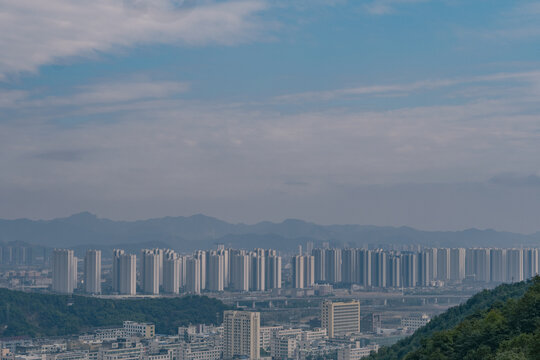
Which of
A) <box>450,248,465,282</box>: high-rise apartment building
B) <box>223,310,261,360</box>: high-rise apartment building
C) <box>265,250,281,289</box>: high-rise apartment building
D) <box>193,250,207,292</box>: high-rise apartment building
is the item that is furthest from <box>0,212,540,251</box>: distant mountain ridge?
<box>223,310,261,360</box>: high-rise apartment building

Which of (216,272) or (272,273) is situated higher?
(216,272)

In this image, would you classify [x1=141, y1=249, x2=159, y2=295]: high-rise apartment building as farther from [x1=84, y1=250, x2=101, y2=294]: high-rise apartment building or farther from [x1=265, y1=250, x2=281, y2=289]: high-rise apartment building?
[x1=265, y1=250, x2=281, y2=289]: high-rise apartment building

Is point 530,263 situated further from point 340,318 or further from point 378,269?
point 340,318

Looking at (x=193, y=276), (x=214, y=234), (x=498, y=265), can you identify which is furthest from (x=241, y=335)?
(x=214, y=234)

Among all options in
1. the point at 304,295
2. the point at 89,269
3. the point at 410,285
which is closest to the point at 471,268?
the point at 410,285

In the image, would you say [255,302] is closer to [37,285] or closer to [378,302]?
→ [378,302]
